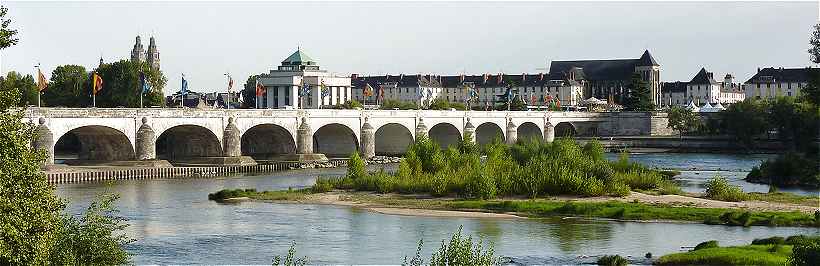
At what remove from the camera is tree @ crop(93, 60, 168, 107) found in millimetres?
134625

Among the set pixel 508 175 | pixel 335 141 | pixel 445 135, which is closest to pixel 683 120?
pixel 445 135

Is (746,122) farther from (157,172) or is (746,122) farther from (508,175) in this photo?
(508,175)

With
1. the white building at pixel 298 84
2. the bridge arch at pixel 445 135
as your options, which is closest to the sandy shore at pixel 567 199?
the bridge arch at pixel 445 135

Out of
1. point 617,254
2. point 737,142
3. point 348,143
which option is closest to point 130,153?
point 348,143

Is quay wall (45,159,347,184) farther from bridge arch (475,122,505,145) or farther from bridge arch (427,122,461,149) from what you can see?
bridge arch (475,122,505,145)

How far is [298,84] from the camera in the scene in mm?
175625

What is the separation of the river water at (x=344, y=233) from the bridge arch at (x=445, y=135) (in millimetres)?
67271

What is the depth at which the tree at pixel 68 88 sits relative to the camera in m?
135

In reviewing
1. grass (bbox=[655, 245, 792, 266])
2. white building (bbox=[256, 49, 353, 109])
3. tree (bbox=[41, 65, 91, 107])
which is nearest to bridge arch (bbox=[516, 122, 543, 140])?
white building (bbox=[256, 49, 353, 109])

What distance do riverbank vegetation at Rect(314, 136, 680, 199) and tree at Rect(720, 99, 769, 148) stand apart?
61.9m

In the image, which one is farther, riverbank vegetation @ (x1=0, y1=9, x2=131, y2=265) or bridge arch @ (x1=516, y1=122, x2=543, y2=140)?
bridge arch @ (x1=516, y1=122, x2=543, y2=140)

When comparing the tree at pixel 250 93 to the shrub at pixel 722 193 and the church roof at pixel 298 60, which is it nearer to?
the church roof at pixel 298 60

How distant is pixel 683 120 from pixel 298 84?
53.2 m

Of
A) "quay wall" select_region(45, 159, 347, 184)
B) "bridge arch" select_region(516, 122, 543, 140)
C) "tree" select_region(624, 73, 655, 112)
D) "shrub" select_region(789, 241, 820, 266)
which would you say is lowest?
"shrub" select_region(789, 241, 820, 266)
